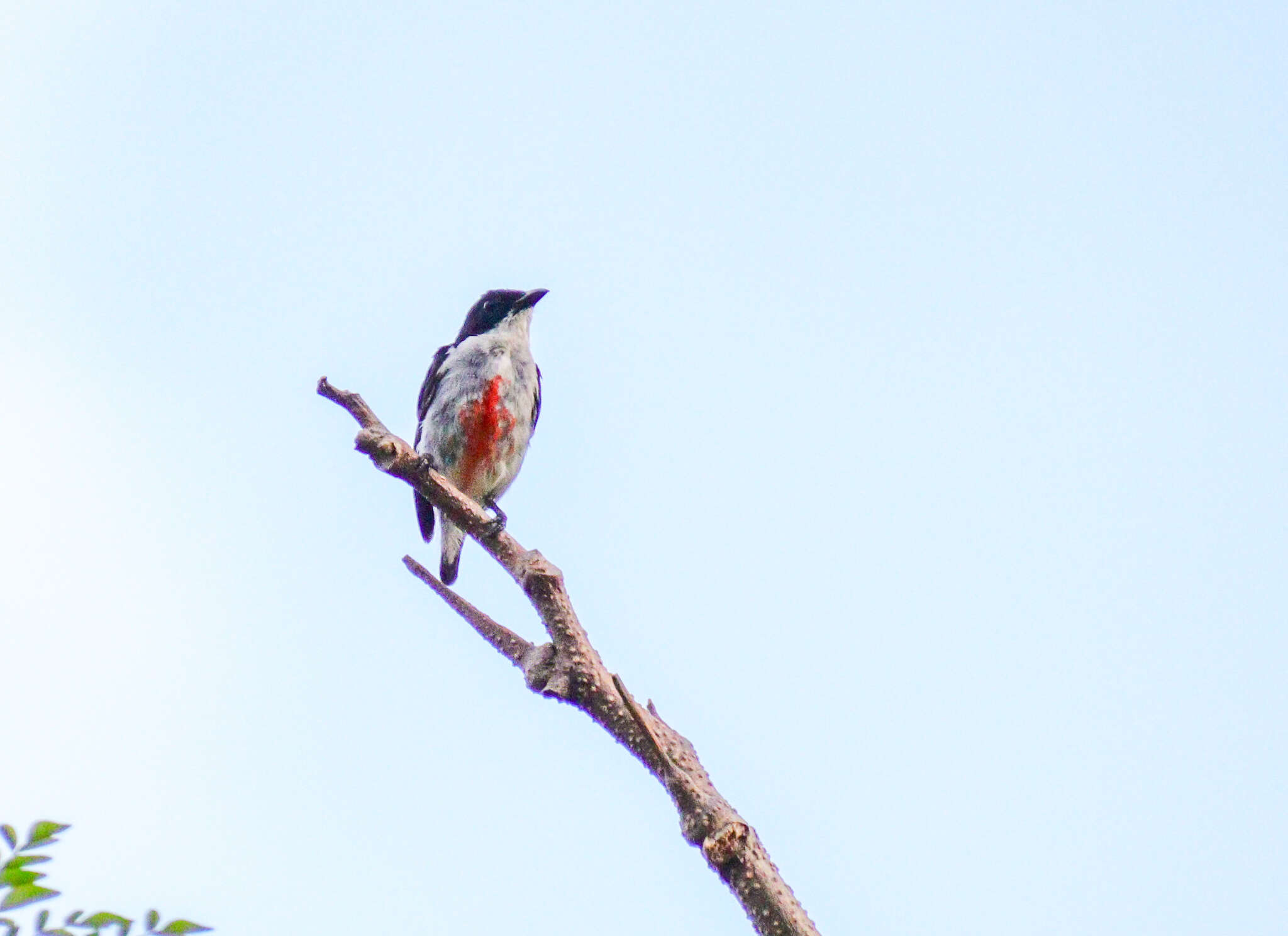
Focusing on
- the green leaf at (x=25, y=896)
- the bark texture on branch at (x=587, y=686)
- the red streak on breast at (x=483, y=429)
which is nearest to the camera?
the green leaf at (x=25, y=896)

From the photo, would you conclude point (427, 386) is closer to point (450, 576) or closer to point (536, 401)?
point (536, 401)

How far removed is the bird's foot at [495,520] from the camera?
443cm

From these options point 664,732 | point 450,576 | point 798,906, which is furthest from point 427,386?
point 798,906

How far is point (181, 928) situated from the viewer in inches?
58.1

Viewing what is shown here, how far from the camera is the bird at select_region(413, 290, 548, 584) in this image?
26.1 ft

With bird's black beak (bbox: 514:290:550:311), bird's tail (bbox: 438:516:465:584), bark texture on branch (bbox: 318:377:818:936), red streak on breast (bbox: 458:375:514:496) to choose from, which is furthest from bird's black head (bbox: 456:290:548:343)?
bark texture on branch (bbox: 318:377:818:936)

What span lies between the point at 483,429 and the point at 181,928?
6513 mm

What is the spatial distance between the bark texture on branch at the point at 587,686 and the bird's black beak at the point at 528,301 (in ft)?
13.7

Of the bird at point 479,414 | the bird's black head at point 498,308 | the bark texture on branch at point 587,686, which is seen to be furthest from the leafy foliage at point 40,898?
the bird's black head at point 498,308

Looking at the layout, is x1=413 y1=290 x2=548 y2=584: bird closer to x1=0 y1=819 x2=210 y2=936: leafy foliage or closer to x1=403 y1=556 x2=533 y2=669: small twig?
x1=403 y1=556 x2=533 y2=669: small twig

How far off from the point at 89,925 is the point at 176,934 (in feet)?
0.31

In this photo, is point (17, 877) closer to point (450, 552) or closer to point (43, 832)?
point (43, 832)

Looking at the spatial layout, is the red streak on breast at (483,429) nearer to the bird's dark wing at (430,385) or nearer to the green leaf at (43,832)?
the bird's dark wing at (430,385)

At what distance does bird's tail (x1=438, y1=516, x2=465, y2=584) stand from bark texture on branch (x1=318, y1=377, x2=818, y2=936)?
3.61 metres
